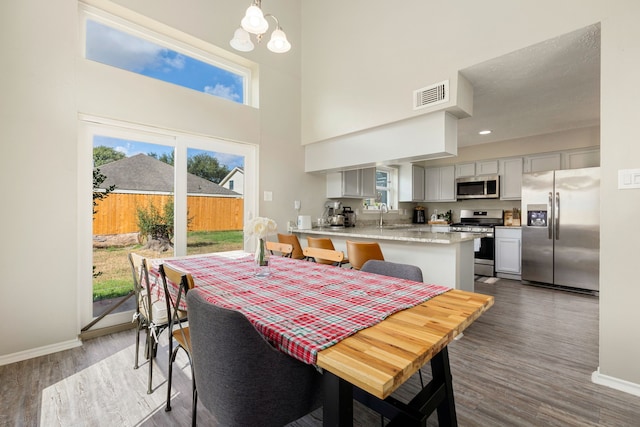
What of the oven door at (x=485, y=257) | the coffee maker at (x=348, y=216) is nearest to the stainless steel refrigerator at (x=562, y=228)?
the oven door at (x=485, y=257)

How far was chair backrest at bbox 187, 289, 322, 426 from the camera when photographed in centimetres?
92

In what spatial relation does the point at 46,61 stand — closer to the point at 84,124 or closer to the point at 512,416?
the point at 84,124

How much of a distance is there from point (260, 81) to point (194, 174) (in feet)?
5.00

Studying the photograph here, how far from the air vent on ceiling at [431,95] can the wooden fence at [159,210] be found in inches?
92.6

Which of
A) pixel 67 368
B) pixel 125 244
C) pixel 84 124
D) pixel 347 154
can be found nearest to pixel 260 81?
pixel 347 154

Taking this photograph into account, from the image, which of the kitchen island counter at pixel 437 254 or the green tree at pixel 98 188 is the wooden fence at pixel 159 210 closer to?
the green tree at pixel 98 188

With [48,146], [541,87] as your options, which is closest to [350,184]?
[541,87]

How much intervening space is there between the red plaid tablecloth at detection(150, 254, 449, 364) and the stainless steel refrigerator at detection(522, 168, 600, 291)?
3.73m

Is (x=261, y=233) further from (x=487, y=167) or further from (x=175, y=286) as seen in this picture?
(x=487, y=167)

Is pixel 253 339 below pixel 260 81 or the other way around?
below

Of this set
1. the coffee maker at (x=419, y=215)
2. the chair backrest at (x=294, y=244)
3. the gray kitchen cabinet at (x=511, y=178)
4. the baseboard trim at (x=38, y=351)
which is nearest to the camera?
the baseboard trim at (x=38, y=351)

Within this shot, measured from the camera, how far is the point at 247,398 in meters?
0.94

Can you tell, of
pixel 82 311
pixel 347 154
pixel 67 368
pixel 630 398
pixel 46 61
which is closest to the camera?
pixel 630 398

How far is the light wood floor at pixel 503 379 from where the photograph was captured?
1.58 m
